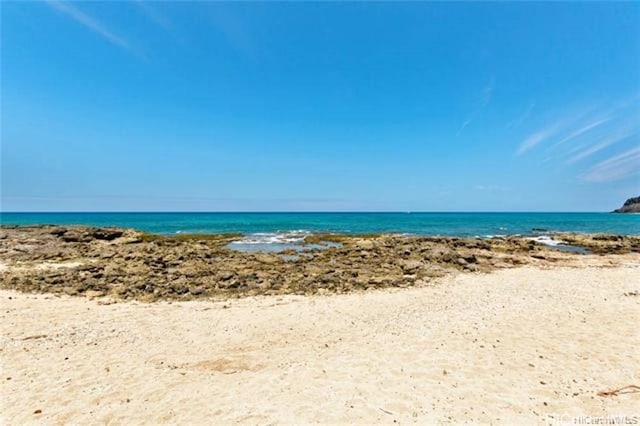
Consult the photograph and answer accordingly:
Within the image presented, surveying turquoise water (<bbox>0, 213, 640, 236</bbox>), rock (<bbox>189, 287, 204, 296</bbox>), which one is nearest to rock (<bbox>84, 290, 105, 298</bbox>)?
rock (<bbox>189, 287, 204, 296</bbox>)

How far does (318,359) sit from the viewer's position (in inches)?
317

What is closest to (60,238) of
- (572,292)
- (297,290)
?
(297,290)

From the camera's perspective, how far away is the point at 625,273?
61.9 ft

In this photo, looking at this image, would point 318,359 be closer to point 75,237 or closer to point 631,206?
point 75,237

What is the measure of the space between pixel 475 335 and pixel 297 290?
808 cm

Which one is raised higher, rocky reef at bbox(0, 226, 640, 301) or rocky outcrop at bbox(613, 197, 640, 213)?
rocky outcrop at bbox(613, 197, 640, 213)

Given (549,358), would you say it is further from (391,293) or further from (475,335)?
(391,293)

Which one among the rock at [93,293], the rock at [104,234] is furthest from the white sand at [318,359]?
the rock at [104,234]

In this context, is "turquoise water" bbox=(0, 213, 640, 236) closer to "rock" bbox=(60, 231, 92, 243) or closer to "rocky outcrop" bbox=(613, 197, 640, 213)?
"rock" bbox=(60, 231, 92, 243)

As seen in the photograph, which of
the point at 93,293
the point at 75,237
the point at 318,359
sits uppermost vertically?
the point at 75,237

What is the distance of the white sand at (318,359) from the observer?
602 centimetres

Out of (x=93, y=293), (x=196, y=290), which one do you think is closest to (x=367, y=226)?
(x=196, y=290)

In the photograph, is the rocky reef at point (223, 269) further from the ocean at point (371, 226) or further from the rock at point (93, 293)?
the ocean at point (371, 226)

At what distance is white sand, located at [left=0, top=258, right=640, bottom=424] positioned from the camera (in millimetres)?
6020
